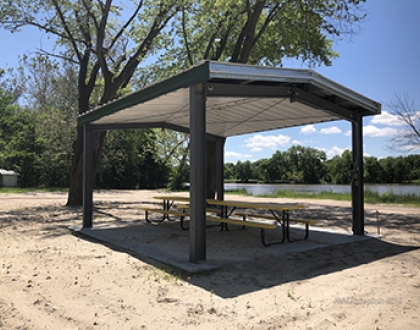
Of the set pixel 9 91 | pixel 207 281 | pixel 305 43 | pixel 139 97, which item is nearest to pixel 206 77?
pixel 139 97

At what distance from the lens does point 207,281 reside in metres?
4.65

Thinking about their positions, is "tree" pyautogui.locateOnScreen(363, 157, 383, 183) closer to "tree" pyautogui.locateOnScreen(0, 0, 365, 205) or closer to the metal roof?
"tree" pyautogui.locateOnScreen(0, 0, 365, 205)

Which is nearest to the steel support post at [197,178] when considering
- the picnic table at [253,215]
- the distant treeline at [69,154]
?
the picnic table at [253,215]

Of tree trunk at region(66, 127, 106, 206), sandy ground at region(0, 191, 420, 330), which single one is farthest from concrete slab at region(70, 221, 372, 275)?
tree trunk at region(66, 127, 106, 206)

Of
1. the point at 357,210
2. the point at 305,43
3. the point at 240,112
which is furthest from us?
the point at 305,43

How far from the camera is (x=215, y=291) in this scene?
4.30 meters

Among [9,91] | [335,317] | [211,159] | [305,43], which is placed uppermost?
[9,91]

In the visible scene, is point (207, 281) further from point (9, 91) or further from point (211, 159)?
point (9, 91)

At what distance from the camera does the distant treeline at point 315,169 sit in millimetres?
45344

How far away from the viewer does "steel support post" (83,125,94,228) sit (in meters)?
8.82

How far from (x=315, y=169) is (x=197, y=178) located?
177ft

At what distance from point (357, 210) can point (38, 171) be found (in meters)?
29.3

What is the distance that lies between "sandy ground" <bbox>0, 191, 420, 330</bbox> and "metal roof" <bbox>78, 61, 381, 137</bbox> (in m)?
2.50

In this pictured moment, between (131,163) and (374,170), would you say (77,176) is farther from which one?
(374,170)
